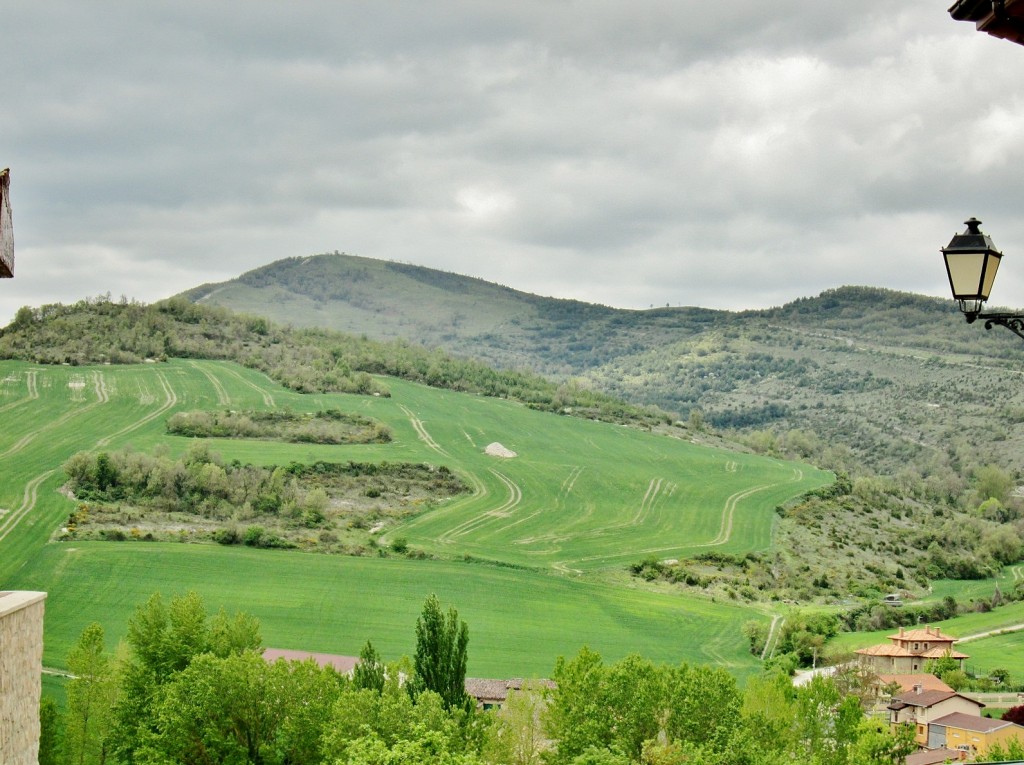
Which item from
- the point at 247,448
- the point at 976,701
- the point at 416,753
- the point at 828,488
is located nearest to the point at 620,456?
the point at 828,488

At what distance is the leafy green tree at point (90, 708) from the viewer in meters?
43.2

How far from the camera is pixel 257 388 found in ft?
399

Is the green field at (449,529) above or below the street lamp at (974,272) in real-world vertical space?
below

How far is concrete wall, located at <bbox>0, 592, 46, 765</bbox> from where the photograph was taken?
41.3ft

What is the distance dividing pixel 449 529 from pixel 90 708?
4997 cm

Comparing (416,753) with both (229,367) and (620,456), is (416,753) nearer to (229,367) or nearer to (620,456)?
(620,456)

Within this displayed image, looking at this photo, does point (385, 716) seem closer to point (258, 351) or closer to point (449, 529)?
point (449, 529)

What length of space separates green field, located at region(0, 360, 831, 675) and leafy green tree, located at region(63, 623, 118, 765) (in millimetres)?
17044

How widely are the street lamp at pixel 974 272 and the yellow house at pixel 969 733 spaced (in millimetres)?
49604

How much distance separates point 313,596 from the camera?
250 feet

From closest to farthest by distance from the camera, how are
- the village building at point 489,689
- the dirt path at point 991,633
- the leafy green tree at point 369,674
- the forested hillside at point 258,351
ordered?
1. the leafy green tree at point 369,674
2. the village building at point 489,689
3. the dirt path at point 991,633
4. the forested hillside at point 258,351

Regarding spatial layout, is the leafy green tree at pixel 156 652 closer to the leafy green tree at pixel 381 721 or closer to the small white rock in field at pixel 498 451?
the leafy green tree at pixel 381 721

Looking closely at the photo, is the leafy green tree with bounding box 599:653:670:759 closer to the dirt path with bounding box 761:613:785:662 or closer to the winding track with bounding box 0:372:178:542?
the dirt path with bounding box 761:613:785:662

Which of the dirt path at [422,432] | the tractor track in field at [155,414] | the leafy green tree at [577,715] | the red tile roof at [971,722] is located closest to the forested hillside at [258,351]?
the dirt path at [422,432]
